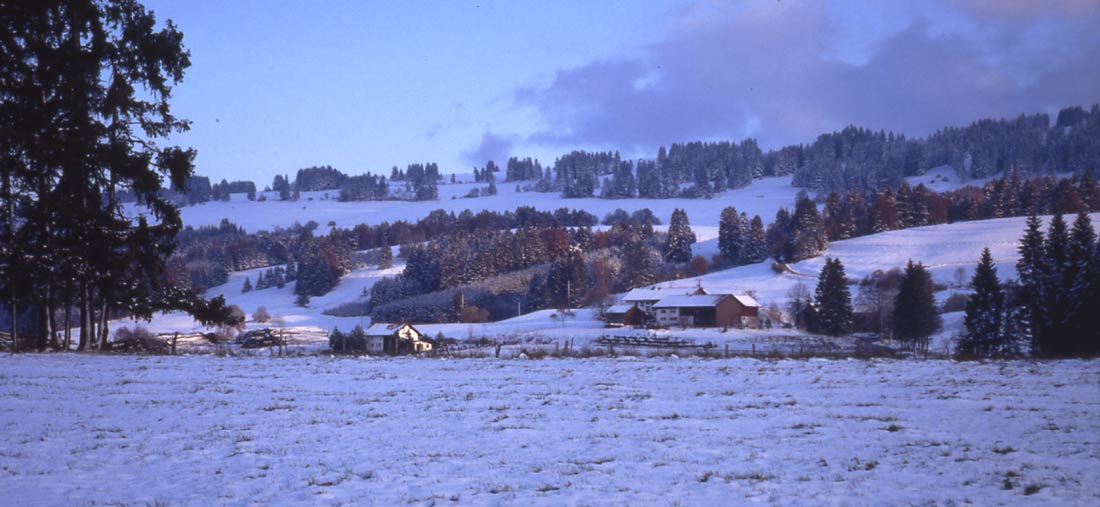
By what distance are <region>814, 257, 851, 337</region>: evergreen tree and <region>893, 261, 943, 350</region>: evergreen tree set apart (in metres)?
8.83

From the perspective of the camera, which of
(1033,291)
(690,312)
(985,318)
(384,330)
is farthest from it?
(690,312)

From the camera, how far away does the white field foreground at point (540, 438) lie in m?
8.75

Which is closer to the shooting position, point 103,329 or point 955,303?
point 103,329

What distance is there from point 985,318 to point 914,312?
968 cm

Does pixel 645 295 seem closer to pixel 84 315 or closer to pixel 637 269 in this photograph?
pixel 637 269

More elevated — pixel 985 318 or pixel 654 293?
pixel 654 293

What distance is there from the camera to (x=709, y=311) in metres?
72.9

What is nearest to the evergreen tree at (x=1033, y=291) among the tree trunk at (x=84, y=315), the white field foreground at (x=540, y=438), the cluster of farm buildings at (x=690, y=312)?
the white field foreground at (x=540, y=438)

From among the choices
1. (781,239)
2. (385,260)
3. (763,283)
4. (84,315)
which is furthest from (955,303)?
(385,260)

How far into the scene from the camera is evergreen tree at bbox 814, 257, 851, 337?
6519 cm

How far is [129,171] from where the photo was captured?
21328mm

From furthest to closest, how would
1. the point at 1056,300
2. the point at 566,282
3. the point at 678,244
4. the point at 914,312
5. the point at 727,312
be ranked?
1. the point at 678,244
2. the point at 566,282
3. the point at 727,312
4. the point at 914,312
5. the point at 1056,300

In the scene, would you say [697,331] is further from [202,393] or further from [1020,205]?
[1020,205]

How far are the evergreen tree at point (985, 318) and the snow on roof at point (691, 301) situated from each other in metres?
29.0
